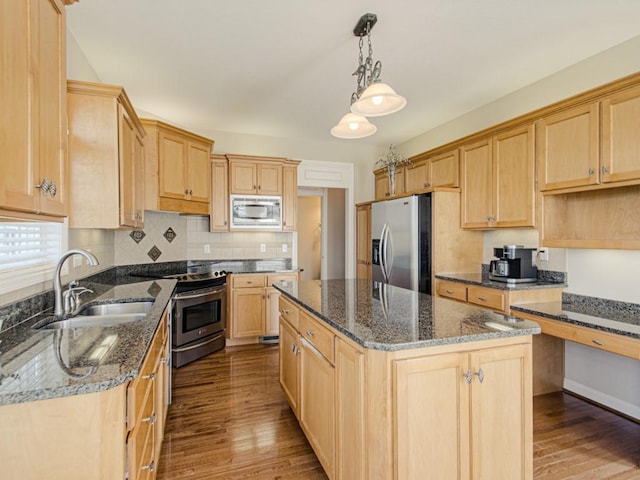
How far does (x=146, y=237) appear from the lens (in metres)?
3.90

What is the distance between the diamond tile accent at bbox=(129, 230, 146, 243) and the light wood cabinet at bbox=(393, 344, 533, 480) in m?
3.45

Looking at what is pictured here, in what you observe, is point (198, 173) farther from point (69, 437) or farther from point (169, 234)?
Result: point (69, 437)

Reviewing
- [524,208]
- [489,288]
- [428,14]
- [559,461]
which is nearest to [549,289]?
[489,288]

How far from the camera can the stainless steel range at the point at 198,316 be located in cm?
342

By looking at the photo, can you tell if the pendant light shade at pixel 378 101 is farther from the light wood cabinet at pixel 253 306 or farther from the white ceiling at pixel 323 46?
the light wood cabinet at pixel 253 306

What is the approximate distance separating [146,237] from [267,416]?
2505 mm

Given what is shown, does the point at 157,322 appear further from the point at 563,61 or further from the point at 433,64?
the point at 563,61

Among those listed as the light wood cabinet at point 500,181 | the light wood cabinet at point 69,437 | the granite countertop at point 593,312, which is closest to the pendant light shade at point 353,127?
the light wood cabinet at point 500,181

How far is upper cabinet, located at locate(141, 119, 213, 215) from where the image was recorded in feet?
11.0

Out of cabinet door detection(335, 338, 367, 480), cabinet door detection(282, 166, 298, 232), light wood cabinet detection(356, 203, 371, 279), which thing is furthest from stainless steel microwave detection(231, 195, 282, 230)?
cabinet door detection(335, 338, 367, 480)

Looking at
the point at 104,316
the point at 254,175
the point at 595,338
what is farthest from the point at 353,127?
A: the point at 254,175

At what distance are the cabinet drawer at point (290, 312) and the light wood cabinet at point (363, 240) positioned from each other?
2.47 meters

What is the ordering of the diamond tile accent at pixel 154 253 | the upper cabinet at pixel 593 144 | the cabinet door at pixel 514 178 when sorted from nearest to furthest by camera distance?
1. the upper cabinet at pixel 593 144
2. the cabinet door at pixel 514 178
3. the diamond tile accent at pixel 154 253

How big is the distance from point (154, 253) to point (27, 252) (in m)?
2.15
